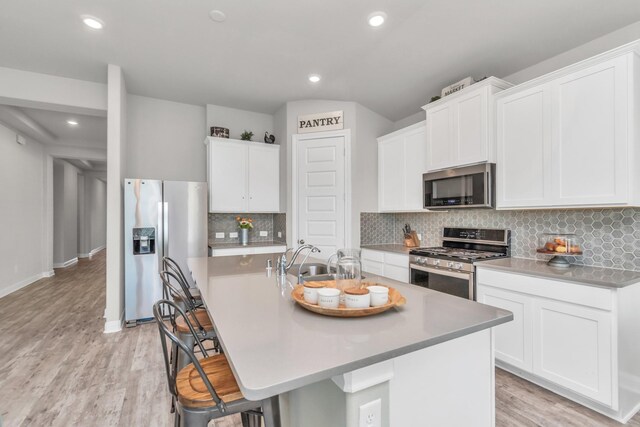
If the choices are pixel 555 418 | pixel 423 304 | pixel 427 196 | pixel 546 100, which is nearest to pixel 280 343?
pixel 423 304

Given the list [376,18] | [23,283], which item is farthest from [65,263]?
[376,18]

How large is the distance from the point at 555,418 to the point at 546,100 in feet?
7.35

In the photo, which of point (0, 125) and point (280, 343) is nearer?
point (280, 343)

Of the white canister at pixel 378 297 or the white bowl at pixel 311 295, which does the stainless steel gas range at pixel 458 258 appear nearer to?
the white canister at pixel 378 297

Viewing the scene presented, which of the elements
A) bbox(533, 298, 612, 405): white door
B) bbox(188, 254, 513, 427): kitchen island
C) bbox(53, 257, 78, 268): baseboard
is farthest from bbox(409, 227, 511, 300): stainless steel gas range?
bbox(53, 257, 78, 268): baseboard

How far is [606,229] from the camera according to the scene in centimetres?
238

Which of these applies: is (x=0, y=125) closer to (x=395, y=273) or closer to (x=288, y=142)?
(x=288, y=142)

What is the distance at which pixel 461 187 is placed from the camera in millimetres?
3098

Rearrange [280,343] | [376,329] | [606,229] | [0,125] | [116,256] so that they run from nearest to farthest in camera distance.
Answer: [280,343] < [376,329] < [606,229] < [116,256] < [0,125]

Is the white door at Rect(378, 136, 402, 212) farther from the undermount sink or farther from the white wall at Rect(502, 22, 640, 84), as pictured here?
the undermount sink

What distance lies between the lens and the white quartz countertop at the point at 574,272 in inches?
75.2

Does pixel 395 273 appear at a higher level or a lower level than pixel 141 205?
lower

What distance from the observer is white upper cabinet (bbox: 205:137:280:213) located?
4.22 metres

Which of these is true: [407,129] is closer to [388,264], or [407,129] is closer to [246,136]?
[388,264]
